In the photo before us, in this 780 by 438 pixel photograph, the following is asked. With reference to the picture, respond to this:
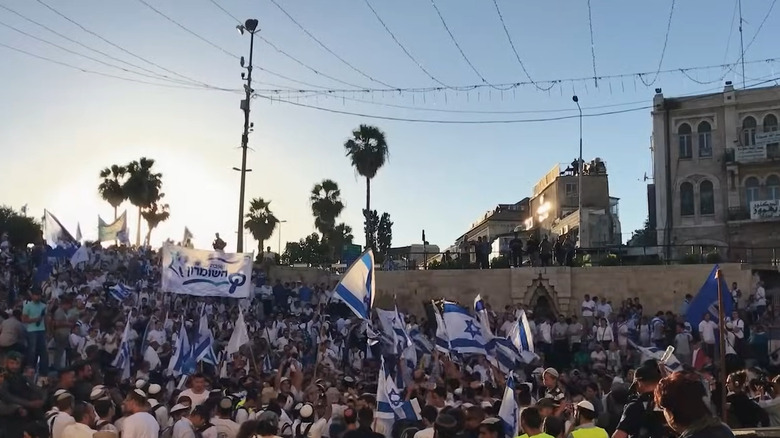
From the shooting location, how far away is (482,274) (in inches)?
1092

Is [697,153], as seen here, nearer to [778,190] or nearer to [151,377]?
[778,190]

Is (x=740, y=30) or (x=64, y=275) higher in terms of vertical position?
(x=740, y=30)

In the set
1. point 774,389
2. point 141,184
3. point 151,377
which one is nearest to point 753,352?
point 774,389

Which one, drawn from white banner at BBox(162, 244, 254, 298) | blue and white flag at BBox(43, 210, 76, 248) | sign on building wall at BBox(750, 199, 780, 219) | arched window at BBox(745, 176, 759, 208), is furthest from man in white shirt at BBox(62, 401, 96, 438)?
arched window at BBox(745, 176, 759, 208)

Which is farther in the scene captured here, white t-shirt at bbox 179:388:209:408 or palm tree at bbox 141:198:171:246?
palm tree at bbox 141:198:171:246

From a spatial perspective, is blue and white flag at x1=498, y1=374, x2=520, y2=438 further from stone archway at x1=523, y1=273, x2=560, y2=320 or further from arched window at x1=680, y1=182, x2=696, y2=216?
arched window at x1=680, y1=182, x2=696, y2=216

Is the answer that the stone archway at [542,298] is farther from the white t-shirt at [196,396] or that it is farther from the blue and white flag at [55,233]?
the white t-shirt at [196,396]

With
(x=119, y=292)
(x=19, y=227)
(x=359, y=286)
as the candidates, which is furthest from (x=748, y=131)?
(x=19, y=227)

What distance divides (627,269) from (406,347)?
14190 mm

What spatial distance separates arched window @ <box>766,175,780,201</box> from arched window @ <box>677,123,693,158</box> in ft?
12.8

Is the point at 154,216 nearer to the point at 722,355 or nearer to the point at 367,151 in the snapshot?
the point at 367,151

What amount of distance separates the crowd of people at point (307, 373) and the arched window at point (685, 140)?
16.6 m

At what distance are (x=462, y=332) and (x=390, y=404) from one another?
406 cm

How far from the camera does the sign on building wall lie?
36125 mm
